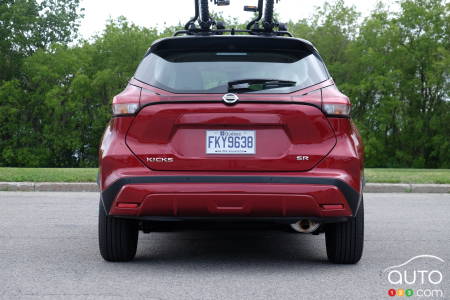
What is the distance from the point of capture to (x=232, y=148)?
4.64 m

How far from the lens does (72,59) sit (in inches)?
1988

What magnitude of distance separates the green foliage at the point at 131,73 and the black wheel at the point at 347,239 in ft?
127

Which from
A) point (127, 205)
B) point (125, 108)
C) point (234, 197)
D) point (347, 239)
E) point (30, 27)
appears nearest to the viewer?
point (234, 197)

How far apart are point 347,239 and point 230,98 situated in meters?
1.37

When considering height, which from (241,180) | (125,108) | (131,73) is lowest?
(131,73)

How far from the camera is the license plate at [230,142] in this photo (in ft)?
15.2

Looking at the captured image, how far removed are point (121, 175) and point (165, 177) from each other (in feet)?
1.02

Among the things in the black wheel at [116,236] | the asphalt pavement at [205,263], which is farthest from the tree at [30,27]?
the black wheel at [116,236]

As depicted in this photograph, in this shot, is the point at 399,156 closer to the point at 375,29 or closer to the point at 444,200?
the point at 375,29

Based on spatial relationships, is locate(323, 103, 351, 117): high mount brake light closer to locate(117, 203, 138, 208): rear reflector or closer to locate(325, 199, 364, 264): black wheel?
locate(325, 199, 364, 264): black wheel

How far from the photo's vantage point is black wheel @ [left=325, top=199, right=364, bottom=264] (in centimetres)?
507

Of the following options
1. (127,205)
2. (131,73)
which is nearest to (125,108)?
(127,205)

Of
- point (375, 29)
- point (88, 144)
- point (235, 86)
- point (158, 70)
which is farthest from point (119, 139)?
point (88, 144)

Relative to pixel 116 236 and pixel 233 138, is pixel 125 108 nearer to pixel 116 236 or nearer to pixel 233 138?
pixel 233 138
